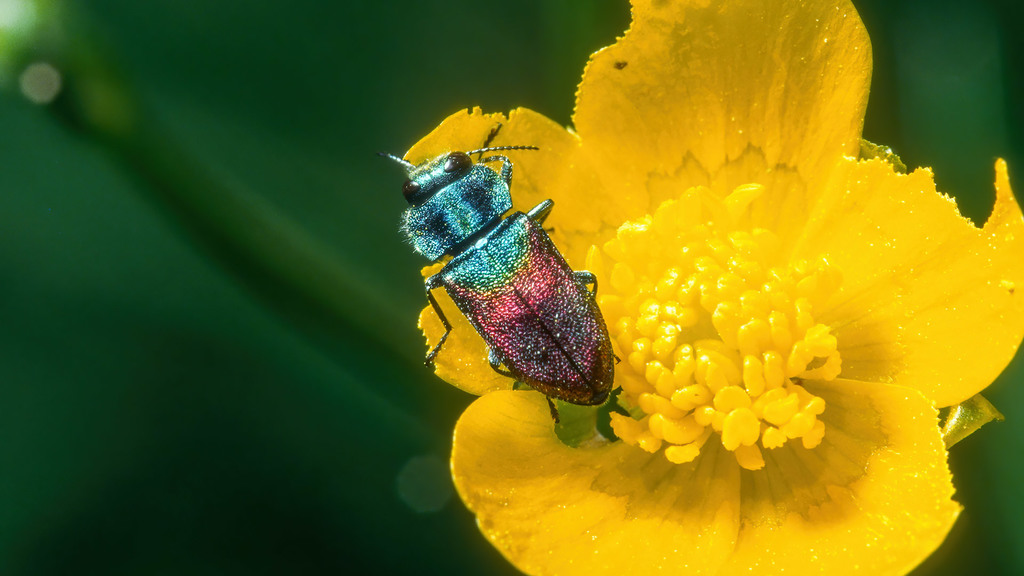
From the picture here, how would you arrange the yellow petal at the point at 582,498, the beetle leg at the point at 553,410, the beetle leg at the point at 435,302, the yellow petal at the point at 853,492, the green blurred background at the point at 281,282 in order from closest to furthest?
1. the yellow petal at the point at 853,492
2. the yellow petal at the point at 582,498
3. the beetle leg at the point at 553,410
4. the beetle leg at the point at 435,302
5. the green blurred background at the point at 281,282

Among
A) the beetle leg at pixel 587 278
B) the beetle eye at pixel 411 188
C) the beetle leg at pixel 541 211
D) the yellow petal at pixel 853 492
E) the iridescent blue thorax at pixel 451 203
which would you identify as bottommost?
the yellow petal at pixel 853 492

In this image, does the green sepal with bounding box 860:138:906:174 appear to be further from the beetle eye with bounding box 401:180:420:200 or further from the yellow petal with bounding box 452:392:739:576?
the beetle eye with bounding box 401:180:420:200

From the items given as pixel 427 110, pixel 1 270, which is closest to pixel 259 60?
pixel 427 110

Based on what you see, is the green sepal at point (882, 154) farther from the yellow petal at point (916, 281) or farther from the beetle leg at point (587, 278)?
the beetle leg at point (587, 278)

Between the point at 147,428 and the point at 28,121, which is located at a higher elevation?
the point at 28,121

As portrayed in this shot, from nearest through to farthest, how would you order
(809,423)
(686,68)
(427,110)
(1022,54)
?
(809,423) < (686,68) < (1022,54) < (427,110)

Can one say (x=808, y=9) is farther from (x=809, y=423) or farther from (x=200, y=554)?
(x=200, y=554)

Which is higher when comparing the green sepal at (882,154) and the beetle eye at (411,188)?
the beetle eye at (411,188)

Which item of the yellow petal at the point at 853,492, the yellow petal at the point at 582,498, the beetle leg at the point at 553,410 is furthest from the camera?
the beetle leg at the point at 553,410

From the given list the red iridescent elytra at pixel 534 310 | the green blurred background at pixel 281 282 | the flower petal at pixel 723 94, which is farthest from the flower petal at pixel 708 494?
the green blurred background at pixel 281 282
